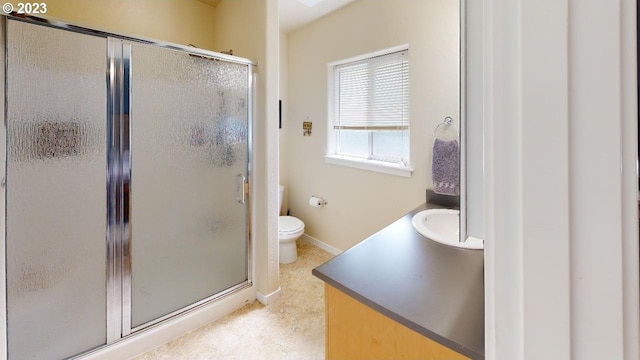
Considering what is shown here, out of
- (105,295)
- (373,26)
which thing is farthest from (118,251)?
(373,26)

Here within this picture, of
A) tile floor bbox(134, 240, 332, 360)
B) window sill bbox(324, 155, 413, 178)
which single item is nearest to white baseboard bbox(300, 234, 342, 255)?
tile floor bbox(134, 240, 332, 360)

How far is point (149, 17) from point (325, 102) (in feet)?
5.13

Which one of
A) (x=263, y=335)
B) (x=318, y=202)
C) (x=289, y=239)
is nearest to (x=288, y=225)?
(x=289, y=239)

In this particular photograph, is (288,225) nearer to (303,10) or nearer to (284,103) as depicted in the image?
(284,103)

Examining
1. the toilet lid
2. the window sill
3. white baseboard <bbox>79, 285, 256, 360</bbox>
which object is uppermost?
the window sill

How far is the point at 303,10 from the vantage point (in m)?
2.51

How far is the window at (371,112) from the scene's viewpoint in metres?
2.21

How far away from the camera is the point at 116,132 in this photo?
140 cm

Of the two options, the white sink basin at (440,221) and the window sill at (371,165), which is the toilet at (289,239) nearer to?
the window sill at (371,165)

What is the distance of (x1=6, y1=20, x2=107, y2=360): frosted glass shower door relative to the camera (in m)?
1.18

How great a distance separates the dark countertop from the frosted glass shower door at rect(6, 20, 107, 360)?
1.23 metres

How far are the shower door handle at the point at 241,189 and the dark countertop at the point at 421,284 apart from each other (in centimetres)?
107

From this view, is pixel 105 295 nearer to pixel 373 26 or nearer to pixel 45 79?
pixel 45 79

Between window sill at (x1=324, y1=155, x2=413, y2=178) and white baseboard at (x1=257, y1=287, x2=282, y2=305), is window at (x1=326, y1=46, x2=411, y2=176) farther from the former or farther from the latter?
white baseboard at (x1=257, y1=287, x2=282, y2=305)
